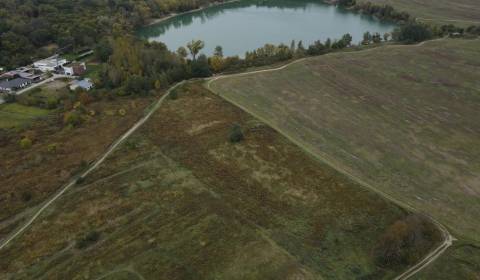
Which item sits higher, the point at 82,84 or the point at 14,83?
the point at 14,83

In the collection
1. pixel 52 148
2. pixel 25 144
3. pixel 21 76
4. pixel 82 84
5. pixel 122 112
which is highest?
pixel 21 76

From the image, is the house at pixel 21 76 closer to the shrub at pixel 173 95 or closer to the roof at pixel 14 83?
the roof at pixel 14 83

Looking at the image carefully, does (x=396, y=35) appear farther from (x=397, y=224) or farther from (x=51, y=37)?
(x=51, y=37)

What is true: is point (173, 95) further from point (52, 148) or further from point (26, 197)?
point (26, 197)

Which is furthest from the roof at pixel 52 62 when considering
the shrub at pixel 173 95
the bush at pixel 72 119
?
the shrub at pixel 173 95

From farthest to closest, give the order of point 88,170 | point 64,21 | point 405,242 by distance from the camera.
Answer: point 64,21 < point 88,170 < point 405,242

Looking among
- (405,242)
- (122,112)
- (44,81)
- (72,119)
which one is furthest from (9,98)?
(405,242)

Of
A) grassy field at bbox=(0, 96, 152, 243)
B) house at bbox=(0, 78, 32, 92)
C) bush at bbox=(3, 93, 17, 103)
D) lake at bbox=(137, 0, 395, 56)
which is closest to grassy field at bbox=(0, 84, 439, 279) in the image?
grassy field at bbox=(0, 96, 152, 243)

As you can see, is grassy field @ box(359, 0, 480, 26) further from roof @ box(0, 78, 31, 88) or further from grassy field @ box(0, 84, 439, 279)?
roof @ box(0, 78, 31, 88)
